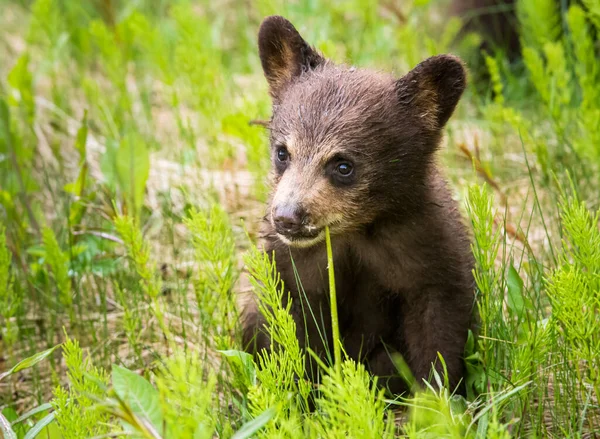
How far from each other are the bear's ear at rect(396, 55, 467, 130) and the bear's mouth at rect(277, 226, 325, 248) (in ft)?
2.31

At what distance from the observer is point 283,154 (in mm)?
3666

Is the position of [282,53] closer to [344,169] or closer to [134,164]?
[344,169]

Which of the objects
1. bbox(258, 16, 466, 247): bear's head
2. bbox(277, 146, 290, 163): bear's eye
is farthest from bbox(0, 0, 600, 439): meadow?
bbox(277, 146, 290, 163): bear's eye

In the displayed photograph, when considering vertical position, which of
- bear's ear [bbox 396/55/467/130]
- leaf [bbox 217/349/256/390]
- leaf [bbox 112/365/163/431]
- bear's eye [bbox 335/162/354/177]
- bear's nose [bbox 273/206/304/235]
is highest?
bear's ear [bbox 396/55/467/130]

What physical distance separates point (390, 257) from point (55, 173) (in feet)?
10.0

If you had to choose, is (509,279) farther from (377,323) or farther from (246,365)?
(246,365)

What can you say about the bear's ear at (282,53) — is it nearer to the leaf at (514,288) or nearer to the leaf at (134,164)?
the leaf at (134,164)

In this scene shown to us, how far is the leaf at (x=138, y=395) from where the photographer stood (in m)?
2.47

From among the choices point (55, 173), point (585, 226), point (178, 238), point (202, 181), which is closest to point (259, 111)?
point (202, 181)

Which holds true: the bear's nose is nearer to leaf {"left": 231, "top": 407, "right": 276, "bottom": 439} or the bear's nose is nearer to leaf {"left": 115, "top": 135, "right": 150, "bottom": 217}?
leaf {"left": 231, "top": 407, "right": 276, "bottom": 439}

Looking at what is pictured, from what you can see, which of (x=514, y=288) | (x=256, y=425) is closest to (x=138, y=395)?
(x=256, y=425)

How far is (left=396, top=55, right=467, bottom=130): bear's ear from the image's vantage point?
3590 mm

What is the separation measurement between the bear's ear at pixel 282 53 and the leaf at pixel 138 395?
1893 millimetres

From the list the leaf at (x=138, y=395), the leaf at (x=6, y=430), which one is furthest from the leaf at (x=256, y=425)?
the leaf at (x=6, y=430)
